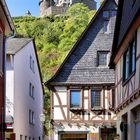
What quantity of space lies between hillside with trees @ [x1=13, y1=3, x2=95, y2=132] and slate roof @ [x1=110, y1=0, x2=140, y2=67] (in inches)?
1904

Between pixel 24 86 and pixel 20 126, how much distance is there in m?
3.16

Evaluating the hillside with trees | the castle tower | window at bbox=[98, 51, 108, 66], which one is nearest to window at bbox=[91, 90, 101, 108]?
window at bbox=[98, 51, 108, 66]

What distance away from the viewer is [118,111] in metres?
20.7

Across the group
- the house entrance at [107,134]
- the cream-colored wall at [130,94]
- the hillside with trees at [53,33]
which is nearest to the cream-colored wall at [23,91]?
the house entrance at [107,134]

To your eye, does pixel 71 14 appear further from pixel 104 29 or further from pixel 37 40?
pixel 104 29

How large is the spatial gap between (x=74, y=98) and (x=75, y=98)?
0.06 metres

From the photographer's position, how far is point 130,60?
55.1 feet

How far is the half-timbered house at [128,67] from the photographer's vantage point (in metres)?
15.1

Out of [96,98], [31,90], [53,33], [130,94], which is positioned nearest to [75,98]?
[96,98]

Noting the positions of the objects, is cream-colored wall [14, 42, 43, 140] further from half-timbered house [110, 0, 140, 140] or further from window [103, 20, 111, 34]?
half-timbered house [110, 0, 140, 140]

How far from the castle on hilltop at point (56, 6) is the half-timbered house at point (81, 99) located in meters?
107

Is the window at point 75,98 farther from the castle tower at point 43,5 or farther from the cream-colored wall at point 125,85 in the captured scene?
the castle tower at point 43,5

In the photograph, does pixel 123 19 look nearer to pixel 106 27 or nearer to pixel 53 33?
pixel 106 27

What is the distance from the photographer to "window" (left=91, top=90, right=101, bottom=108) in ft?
91.7
